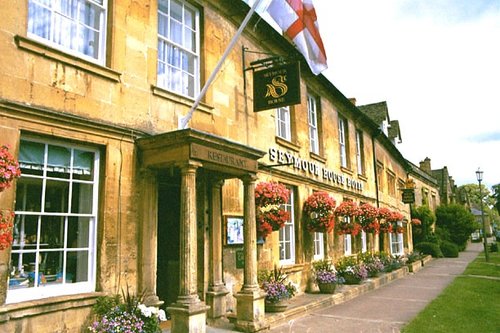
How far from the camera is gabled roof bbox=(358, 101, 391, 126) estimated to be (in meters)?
28.5

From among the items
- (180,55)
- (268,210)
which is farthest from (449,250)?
Result: (180,55)

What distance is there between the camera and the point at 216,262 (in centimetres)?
821

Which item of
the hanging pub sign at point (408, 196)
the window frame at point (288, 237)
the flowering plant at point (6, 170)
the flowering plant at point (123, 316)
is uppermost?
the hanging pub sign at point (408, 196)

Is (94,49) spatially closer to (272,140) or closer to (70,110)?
(70,110)

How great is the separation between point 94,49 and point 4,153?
9.56 feet

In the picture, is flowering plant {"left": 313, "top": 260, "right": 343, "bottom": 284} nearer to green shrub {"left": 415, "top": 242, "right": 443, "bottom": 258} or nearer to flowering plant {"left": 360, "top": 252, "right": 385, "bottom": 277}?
→ flowering plant {"left": 360, "top": 252, "right": 385, "bottom": 277}

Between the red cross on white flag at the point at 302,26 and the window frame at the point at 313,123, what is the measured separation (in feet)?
17.7

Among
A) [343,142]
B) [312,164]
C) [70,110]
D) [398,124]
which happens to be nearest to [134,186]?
[70,110]

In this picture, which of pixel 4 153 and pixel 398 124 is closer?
pixel 4 153

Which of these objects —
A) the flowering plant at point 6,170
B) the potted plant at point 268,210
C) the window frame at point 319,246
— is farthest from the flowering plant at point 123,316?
the window frame at point 319,246

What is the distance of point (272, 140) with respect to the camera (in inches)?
438

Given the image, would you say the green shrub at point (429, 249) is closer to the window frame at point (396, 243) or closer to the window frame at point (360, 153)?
the window frame at point (396, 243)

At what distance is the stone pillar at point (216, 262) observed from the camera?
7969 millimetres

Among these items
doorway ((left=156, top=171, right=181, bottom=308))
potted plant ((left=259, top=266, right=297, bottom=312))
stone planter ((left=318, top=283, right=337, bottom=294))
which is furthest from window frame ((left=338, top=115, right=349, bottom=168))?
doorway ((left=156, top=171, right=181, bottom=308))
